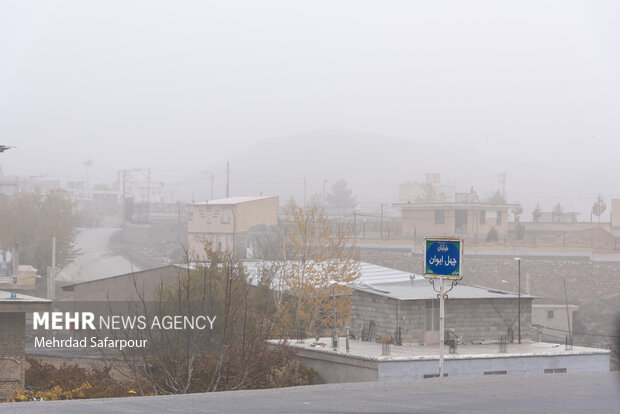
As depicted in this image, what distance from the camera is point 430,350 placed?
26.5 metres

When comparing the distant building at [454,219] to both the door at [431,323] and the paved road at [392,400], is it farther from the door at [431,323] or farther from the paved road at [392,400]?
the paved road at [392,400]

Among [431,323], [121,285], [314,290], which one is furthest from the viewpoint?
[314,290]

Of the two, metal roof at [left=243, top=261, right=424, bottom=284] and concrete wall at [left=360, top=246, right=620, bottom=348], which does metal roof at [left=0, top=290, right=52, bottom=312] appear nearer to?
metal roof at [left=243, top=261, right=424, bottom=284]

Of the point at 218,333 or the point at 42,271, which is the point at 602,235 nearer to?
the point at 42,271

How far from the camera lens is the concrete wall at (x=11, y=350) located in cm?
1806

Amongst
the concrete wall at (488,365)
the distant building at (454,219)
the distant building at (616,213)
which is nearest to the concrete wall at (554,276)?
the distant building at (454,219)

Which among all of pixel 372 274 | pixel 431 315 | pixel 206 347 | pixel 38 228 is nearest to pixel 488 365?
pixel 431 315

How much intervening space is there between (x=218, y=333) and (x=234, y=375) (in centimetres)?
362

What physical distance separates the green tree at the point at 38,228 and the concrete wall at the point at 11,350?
45.7 meters

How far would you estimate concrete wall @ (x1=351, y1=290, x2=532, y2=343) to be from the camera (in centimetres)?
2798

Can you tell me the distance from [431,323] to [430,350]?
6.03ft

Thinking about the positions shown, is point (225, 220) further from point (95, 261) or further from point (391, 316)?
point (391, 316)

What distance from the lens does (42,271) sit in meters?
65.1

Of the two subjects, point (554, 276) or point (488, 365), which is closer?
point (488, 365)
